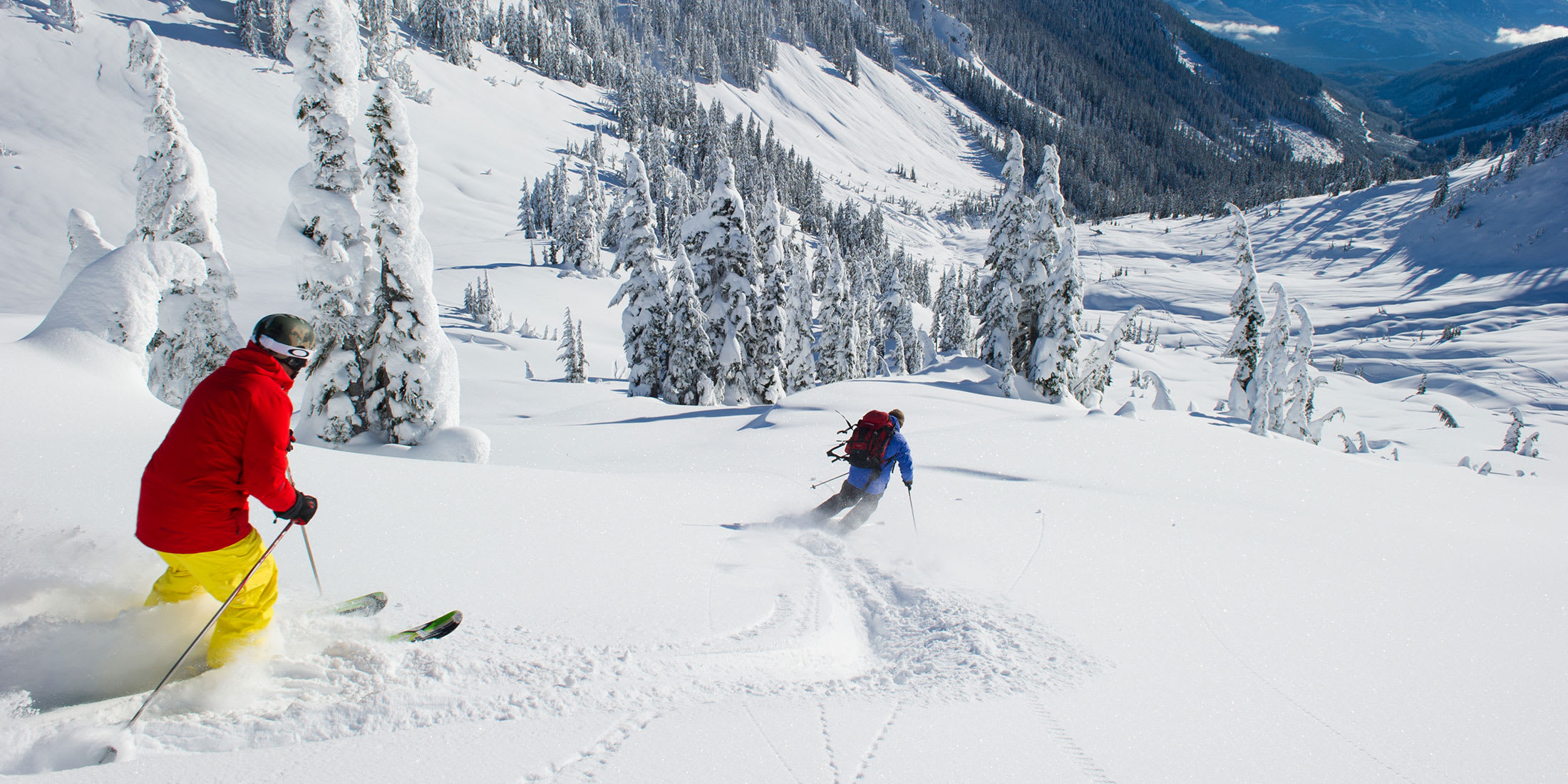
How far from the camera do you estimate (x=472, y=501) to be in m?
6.11

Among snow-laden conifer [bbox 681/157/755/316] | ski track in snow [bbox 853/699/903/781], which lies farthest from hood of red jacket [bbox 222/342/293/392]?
snow-laden conifer [bbox 681/157/755/316]

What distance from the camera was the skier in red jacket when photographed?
3479mm

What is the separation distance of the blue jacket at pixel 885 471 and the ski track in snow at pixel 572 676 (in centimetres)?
274

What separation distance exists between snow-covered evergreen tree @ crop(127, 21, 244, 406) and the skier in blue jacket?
593 inches

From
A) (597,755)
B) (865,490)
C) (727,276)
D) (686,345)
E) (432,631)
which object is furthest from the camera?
(727,276)

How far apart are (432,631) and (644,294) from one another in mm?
23283

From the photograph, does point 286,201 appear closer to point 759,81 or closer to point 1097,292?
point 1097,292

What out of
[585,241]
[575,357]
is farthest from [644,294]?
[585,241]

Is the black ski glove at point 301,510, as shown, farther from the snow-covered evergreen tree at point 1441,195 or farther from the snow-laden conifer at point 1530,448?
the snow-covered evergreen tree at point 1441,195

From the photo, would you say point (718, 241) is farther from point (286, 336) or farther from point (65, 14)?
point (65, 14)

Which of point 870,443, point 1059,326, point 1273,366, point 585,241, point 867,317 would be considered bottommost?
point 870,443

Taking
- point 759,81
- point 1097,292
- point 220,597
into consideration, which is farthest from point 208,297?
point 759,81

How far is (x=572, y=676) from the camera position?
3867 millimetres

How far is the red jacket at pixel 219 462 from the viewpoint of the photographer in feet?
11.4
